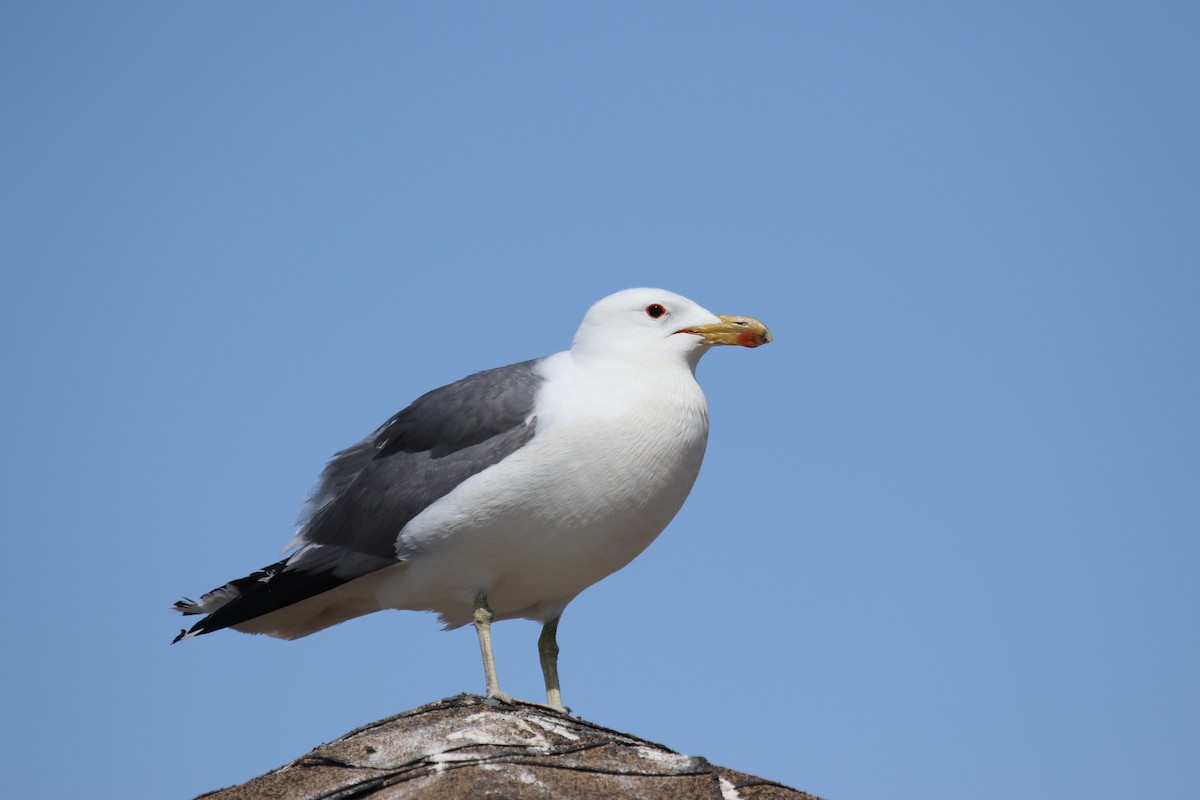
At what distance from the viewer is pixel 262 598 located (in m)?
11.9

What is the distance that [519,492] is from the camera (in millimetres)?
10852

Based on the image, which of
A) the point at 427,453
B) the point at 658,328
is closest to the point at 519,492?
the point at 427,453

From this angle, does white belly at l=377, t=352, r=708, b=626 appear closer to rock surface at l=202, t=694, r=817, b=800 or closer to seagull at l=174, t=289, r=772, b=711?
seagull at l=174, t=289, r=772, b=711

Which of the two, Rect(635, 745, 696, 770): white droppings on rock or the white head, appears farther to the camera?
the white head

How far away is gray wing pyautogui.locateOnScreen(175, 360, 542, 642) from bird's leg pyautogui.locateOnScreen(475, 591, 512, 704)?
0.81 metres

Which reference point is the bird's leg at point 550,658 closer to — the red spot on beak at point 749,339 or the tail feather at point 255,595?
the tail feather at point 255,595

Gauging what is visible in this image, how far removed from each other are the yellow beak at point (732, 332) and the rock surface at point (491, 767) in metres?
3.38

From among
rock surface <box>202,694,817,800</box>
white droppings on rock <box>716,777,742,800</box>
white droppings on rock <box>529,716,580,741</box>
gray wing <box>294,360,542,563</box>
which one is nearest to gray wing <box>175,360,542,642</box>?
gray wing <box>294,360,542,563</box>

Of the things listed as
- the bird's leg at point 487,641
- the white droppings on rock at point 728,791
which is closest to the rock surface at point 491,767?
the white droppings on rock at point 728,791

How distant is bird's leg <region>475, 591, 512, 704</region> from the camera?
10944mm

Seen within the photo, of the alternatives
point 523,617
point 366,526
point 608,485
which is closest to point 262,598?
point 366,526

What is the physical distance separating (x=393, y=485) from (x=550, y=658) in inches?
76.6

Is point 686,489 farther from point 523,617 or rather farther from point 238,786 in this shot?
point 238,786

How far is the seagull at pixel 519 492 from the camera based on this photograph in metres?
10.9
